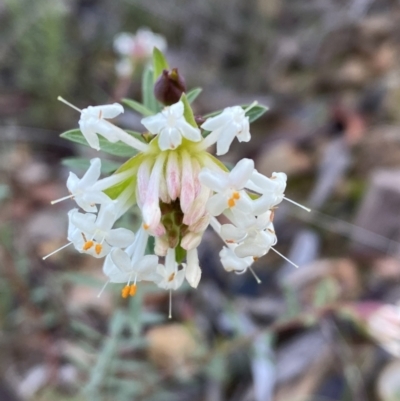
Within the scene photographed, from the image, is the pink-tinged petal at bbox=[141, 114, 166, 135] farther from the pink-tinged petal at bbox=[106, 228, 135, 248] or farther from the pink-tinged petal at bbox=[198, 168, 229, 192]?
the pink-tinged petal at bbox=[106, 228, 135, 248]

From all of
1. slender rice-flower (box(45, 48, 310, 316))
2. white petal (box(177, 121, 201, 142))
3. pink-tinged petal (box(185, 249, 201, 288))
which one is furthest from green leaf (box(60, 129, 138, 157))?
pink-tinged petal (box(185, 249, 201, 288))

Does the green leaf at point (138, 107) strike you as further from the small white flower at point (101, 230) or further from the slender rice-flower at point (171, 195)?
the small white flower at point (101, 230)

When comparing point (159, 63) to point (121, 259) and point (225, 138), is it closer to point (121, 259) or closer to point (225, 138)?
point (225, 138)

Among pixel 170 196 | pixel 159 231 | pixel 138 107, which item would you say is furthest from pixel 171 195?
pixel 138 107

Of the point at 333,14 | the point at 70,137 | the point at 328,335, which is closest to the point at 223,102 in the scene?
the point at 333,14

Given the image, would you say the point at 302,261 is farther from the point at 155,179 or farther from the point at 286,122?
the point at 155,179

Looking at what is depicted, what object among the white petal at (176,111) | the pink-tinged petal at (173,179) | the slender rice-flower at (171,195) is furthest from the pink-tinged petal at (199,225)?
the white petal at (176,111)

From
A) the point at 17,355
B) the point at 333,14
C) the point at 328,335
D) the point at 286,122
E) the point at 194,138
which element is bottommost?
the point at 17,355
